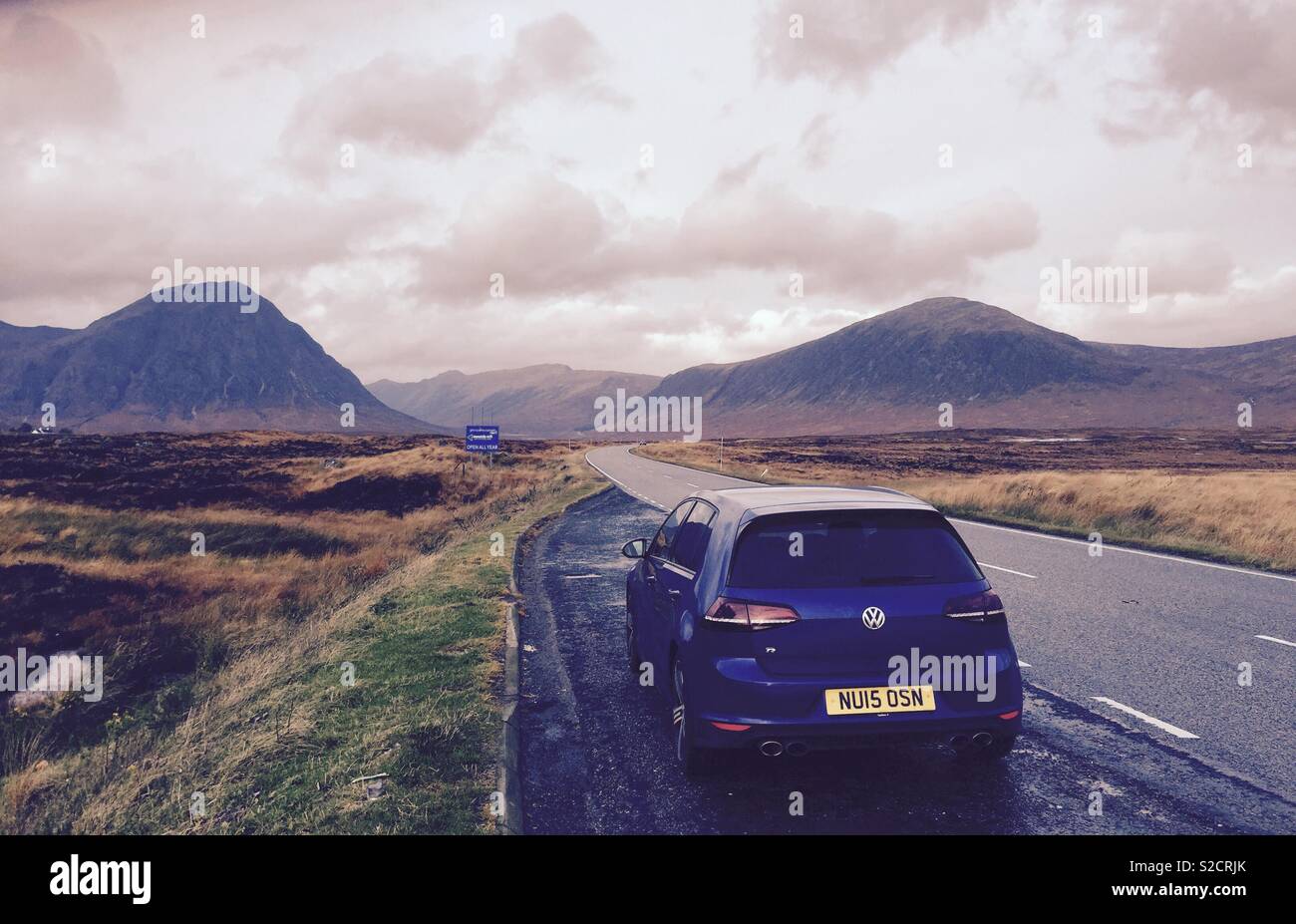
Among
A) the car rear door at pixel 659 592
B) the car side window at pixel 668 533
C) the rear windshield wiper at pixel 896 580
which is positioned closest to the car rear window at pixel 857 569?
the rear windshield wiper at pixel 896 580

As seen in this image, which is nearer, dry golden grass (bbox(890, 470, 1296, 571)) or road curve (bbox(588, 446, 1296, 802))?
road curve (bbox(588, 446, 1296, 802))

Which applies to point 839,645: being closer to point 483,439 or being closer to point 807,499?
point 807,499

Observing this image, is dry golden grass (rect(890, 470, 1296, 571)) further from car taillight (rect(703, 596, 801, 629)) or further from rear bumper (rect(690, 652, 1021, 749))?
car taillight (rect(703, 596, 801, 629))

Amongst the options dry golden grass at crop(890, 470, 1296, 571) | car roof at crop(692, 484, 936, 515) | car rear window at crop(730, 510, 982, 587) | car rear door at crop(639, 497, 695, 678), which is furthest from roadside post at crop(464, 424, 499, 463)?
car rear window at crop(730, 510, 982, 587)

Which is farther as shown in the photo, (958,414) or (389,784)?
(958,414)

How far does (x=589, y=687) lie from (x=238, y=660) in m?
6.26

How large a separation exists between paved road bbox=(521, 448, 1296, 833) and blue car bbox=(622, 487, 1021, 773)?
1.17ft

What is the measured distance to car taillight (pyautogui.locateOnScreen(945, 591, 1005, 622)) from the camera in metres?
4.40

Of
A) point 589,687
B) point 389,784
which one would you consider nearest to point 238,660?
point 589,687

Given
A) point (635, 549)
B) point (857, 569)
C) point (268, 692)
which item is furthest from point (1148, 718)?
point (268, 692)

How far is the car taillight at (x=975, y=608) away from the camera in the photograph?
4402mm

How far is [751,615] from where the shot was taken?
4.35m

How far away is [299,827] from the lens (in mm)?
4301
